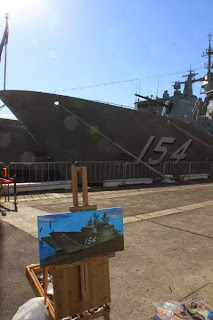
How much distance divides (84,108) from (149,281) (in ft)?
37.6

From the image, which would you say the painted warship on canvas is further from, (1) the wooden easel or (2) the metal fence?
(2) the metal fence

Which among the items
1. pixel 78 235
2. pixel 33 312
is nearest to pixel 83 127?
pixel 78 235

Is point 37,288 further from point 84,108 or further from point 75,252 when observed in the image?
point 84,108

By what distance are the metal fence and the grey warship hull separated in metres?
0.50

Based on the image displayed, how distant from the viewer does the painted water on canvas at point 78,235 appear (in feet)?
6.51

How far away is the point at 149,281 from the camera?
3049 millimetres

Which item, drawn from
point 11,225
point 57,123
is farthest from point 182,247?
point 57,123

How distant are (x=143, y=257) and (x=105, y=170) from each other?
9.13 metres

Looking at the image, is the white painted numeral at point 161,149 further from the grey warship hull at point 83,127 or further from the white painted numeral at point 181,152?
the white painted numeral at point 181,152

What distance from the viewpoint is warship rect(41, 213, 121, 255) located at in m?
2.00

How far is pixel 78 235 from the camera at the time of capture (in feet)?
6.80

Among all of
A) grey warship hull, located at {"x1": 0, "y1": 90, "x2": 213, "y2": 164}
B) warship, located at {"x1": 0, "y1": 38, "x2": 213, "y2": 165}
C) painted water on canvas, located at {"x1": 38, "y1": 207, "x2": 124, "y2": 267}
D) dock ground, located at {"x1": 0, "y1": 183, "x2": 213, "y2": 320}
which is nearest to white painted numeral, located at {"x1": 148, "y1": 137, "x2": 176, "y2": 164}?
warship, located at {"x1": 0, "y1": 38, "x2": 213, "y2": 165}

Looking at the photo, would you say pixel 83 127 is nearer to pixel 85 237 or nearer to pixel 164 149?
pixel 164 149

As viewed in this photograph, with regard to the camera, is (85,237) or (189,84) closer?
(85,237)
